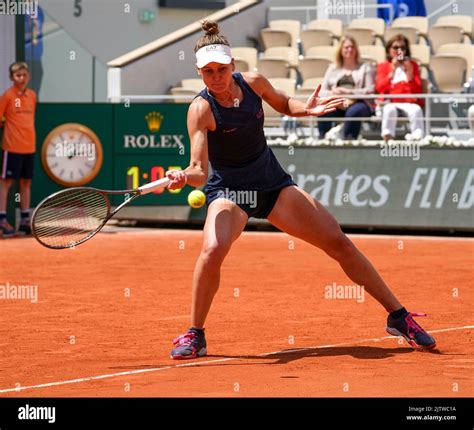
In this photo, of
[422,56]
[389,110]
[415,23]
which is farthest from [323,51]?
[389,110]

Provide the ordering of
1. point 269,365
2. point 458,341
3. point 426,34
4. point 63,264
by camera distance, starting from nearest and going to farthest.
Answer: point 269,365
point 458,341
point 63,264
point 426,34

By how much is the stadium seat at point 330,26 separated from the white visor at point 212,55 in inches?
505

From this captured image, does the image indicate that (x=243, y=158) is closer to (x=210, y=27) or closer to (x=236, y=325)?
(x=210, y=27)

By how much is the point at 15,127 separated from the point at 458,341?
9293mm

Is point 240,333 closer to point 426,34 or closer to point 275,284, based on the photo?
point 275,284

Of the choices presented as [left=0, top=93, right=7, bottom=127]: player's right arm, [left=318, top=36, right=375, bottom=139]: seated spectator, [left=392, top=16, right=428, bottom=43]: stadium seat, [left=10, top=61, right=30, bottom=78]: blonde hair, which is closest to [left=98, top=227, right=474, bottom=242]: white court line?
[left=318, top=36, right=375, bottom=139]: seated spectator

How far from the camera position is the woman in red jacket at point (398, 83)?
16.4 m

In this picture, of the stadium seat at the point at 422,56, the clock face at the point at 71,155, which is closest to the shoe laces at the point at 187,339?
the clock face at the point at 71,155

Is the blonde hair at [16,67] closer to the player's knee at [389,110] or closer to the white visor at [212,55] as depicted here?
the player's knee at [389,110]

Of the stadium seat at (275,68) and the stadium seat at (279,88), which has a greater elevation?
the stadium seat at (275,68)

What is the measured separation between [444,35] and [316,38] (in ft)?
→ 6.89

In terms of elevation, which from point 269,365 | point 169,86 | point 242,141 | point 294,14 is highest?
point 294,14
